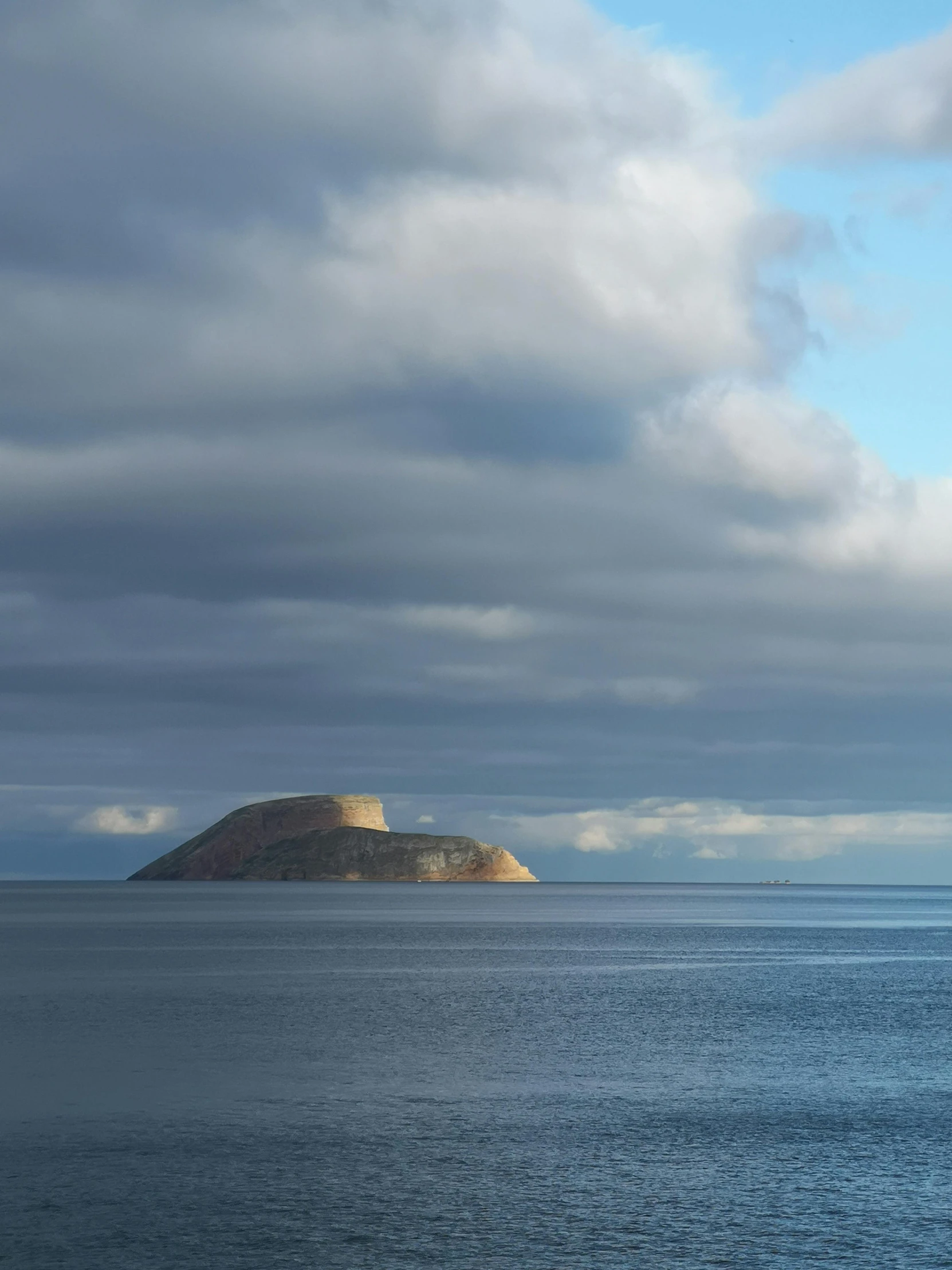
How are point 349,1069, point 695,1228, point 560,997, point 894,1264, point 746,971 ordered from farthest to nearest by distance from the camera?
point 746,971 → point 560,997 → point 349,1069 → point 695,1228 → point 894,1264

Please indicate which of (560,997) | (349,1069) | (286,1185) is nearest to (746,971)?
(560,997)

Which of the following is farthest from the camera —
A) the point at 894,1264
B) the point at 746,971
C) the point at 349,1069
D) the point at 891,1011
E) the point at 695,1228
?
the point at 746,971

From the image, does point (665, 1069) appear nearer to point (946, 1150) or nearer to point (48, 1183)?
point (946, 1150)

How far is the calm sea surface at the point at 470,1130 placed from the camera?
38.9m

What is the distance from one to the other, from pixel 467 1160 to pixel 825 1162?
12.2 m

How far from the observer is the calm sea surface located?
128ft

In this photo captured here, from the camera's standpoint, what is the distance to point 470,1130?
2112 inches

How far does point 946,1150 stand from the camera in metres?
50.8

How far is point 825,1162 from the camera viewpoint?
48.7 metres

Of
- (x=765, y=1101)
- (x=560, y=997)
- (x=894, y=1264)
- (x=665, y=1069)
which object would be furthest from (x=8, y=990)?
(x=894, y=1264)

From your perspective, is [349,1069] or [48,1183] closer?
[48,1183]

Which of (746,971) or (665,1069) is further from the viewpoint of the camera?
(746,971)

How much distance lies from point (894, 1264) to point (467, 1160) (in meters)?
15.8

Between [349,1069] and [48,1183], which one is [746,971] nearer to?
[349,1069]
